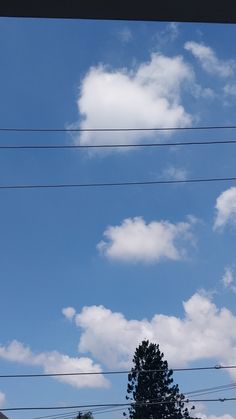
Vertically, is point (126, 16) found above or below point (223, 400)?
below

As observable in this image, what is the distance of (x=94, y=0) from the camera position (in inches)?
216

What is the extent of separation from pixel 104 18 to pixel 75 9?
1.02 feet

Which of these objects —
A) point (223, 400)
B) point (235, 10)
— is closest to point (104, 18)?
point (235, 10)

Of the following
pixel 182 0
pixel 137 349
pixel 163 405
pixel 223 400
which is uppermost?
pixel 137 349

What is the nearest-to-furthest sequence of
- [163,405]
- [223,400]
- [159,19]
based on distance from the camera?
1. [159,19]
2. [223,400]
3. [163,405]

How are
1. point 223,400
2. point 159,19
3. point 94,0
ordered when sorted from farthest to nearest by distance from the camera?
point 223,400
point 159,19
point 94,0

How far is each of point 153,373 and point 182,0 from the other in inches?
1851

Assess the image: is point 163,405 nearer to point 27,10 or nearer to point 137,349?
point 137,349

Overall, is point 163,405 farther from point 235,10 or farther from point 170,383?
point 235,10

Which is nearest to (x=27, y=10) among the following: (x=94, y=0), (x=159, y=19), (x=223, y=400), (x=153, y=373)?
(x=94, y=0)

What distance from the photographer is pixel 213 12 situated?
19.0ft

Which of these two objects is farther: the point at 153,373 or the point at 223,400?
the point at 153,373

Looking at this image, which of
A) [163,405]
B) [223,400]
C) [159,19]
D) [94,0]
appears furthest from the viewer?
[163,405]

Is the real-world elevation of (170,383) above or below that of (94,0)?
above
